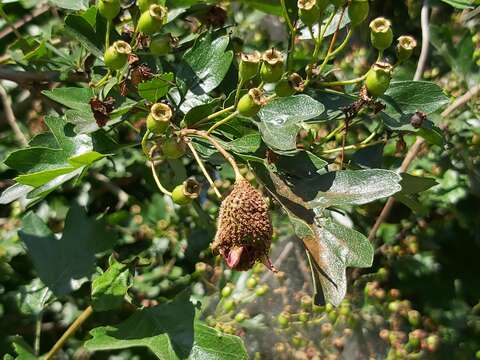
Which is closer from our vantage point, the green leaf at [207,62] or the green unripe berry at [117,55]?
the green unripe berry at [117,55]

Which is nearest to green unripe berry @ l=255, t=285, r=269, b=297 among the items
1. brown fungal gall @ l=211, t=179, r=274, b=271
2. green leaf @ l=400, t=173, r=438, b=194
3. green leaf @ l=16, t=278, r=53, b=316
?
green leaf @ l=16, t=278, r=53, b=316

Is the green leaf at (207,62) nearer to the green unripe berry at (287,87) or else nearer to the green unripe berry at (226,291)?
the green unripe berry at (287,87)

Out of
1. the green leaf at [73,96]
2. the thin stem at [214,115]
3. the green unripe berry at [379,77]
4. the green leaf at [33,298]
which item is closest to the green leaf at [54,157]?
the green leaf at [73,96]

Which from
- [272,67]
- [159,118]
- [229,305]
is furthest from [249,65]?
[229,305]

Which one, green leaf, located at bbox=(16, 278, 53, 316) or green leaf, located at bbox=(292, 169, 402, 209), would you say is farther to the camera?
green leaf, located at bbox=(16, 278, 53, 316)

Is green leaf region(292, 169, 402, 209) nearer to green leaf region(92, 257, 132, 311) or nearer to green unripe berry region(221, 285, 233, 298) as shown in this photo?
green leaf region(92, 257, 132, 311)

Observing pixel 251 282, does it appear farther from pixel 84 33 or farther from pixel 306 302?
pixel 84 33
